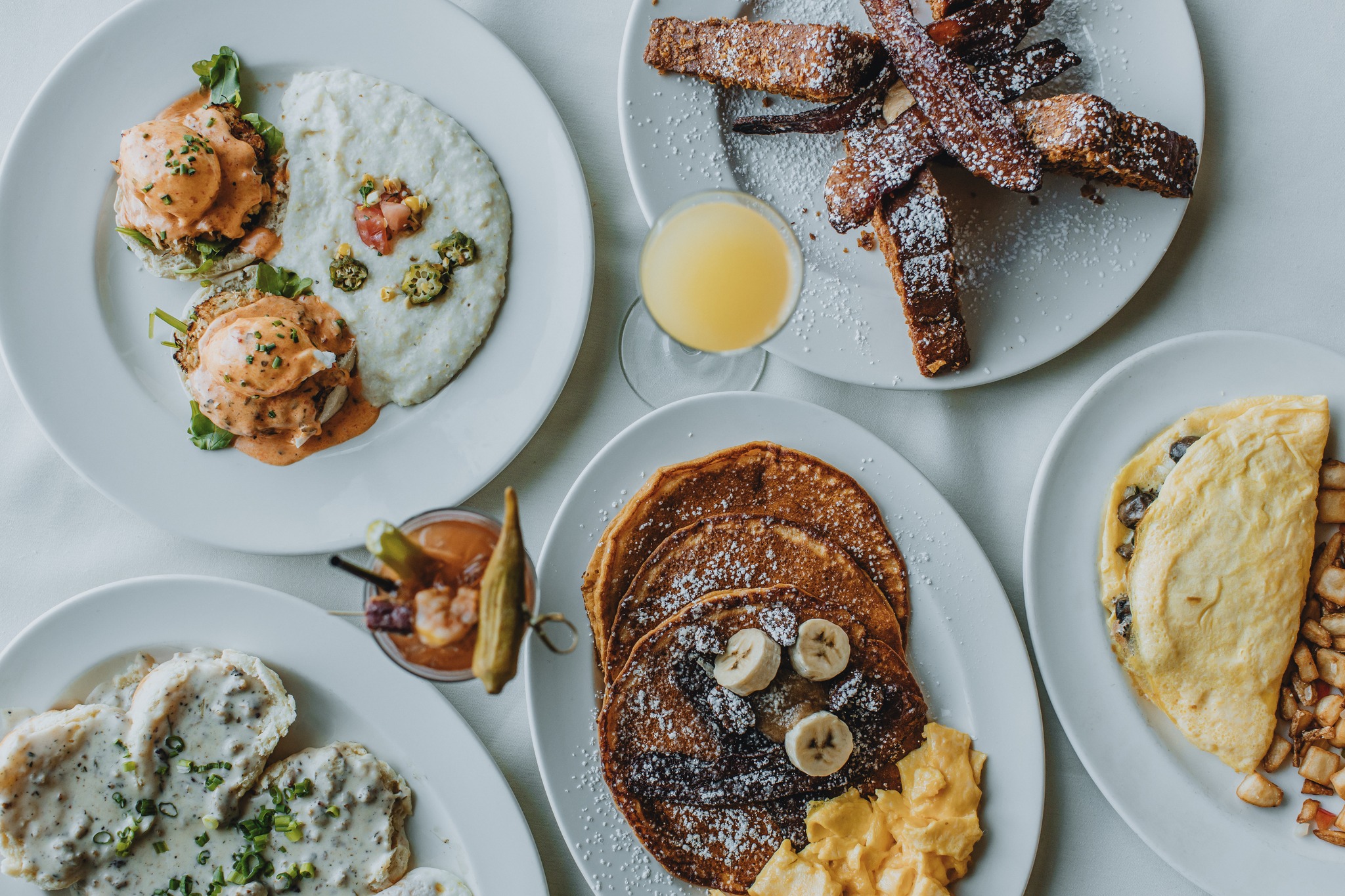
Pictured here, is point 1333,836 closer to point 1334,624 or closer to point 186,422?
point 1334,624

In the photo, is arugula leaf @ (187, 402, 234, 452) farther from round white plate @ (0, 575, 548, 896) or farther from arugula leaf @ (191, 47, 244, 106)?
arugula leaf @ (191, 47, 244, 106)

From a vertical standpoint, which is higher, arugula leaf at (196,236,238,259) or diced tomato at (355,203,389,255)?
diced tomato at (355,203,389,255)

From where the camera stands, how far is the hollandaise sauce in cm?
269

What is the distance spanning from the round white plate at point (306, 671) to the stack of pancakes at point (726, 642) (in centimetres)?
46

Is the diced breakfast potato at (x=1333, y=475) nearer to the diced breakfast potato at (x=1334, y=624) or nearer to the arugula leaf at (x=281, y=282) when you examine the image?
the diced breakfast potato at (x=1334, y=624)

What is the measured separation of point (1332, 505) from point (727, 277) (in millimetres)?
2067

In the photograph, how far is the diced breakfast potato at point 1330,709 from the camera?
286cm

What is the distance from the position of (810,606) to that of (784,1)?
1.98 m

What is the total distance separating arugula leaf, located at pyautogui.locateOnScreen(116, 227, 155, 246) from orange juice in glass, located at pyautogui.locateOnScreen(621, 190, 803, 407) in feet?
5.50

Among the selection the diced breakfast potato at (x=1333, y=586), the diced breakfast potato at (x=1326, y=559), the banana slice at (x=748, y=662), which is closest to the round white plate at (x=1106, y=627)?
the diced breakfast potato at (x=1326, y=559)

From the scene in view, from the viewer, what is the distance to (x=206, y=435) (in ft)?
9.84

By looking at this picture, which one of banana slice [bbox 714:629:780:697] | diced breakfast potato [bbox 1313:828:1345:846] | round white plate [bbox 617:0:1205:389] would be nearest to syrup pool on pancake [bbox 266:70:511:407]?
round white plate [bbox 617:0:1205:389]

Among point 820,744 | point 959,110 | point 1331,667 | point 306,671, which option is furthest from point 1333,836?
point 306,671

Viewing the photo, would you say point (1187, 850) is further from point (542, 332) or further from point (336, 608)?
point (336, 608)
